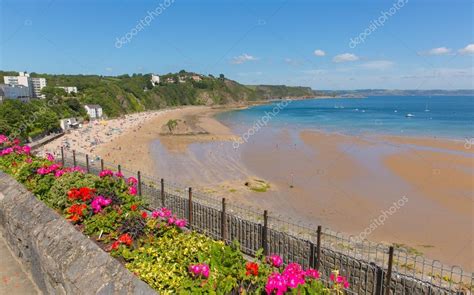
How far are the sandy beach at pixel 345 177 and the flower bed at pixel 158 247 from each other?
11131 mm

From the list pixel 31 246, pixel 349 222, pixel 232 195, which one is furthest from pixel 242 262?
pixel 232 195

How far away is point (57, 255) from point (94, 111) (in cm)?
8769

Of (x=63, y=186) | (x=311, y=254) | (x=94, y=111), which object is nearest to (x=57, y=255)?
(x=63, y=186)

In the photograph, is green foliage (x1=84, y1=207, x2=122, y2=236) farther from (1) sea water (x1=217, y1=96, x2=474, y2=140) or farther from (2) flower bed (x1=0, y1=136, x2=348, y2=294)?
(1) sea water (x1=217, y1=96, x2=474, y2=140)

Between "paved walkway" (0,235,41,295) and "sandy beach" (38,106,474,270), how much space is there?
12.8 m

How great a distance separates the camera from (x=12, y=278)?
431cm

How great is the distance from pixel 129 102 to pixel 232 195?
344ft

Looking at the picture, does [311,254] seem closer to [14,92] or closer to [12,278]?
[12,278]

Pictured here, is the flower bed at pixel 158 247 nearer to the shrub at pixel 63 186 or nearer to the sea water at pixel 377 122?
the shrub at pixel 63 186

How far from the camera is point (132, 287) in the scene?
106 inches

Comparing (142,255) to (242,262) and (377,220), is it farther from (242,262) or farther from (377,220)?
(377,220)

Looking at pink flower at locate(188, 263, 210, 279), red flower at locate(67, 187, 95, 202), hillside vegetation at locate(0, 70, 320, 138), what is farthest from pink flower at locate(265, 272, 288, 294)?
hillside vegetation at locate(0, 70, 320, 138)

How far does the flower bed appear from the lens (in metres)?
3.34

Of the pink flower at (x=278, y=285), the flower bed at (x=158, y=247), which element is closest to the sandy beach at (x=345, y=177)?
the flower bed at (x=158, y=247)
